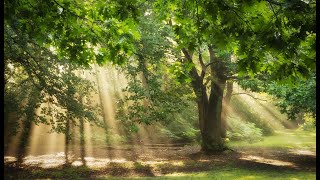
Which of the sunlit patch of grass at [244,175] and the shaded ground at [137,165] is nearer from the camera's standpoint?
the sunlit patch of grass at [244,175]

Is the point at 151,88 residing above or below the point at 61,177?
above

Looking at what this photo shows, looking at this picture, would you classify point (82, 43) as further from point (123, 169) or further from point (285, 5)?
point (123, 169)

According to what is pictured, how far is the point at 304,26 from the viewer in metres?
4.78

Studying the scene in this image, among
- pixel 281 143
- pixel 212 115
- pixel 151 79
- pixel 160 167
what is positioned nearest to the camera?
pixel 151 79

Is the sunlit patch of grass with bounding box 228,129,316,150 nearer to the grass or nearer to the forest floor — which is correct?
the forest floor

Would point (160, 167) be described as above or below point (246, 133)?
below

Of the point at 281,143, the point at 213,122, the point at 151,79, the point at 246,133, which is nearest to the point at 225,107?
the point at 246,133

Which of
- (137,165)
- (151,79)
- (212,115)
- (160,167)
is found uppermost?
(151,79)

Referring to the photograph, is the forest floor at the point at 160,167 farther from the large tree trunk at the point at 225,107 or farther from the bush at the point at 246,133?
the bush at the point at 246,133

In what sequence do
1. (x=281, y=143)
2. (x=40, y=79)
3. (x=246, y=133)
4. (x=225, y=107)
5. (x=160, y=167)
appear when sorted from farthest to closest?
(x=246, y=133), (x=281, y=143), (x=225, y=107), (x=160, y=167), (x=40, y=79)

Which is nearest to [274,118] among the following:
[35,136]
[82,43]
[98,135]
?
[98,135]

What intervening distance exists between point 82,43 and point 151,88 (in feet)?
29.8

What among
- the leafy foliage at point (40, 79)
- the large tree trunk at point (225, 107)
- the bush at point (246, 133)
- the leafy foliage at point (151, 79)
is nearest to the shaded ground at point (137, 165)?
the leafy foliage at point (40, 79)

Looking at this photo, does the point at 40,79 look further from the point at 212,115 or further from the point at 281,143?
the point at 281,143
